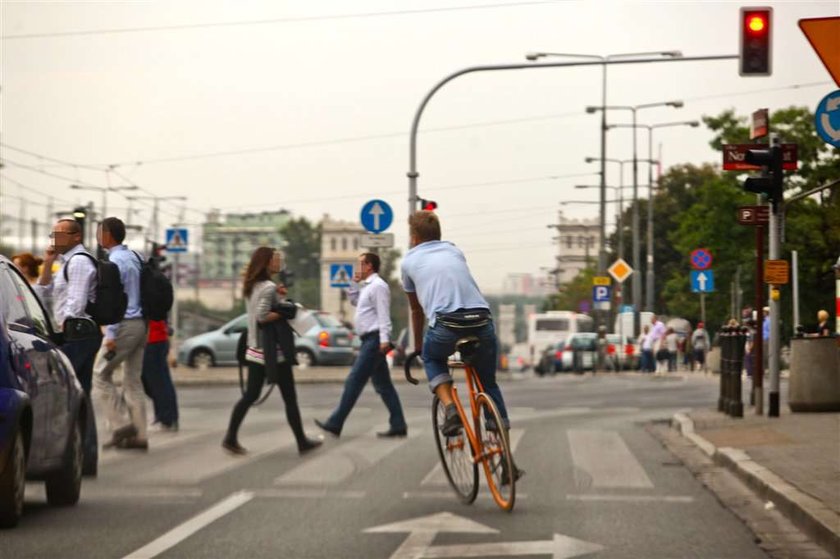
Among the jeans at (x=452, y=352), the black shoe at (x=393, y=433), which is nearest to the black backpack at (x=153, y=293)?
the black shoe at (x=393, y=433)

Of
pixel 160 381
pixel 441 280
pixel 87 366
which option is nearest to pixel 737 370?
pixel 160 381

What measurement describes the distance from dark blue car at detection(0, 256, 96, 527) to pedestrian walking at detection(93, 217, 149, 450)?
3.16m

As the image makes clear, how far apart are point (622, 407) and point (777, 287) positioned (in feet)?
16.4

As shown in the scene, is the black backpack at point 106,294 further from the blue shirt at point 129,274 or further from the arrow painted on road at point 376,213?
the arrow painted on road at point 376,213

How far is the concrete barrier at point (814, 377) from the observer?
19.4 metres

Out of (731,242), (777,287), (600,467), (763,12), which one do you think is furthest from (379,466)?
(731,242)

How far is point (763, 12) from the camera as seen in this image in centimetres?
2072

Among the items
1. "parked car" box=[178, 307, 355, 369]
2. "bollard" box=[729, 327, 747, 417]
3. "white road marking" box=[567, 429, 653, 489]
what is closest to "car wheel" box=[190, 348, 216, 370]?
"parked car" box=[178, 307, 355, 369]

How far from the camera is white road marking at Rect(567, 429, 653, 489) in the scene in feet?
39.3

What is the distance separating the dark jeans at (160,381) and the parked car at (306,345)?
948 inches

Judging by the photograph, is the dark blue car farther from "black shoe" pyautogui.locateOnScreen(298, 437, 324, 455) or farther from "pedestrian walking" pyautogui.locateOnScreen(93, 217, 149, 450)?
"black shoe" pyautogui.locateOnScreen(298, 437, 324, 455)

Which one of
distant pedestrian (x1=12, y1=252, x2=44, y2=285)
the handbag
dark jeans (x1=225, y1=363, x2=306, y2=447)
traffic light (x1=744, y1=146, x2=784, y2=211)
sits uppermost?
traffic light (x1=744, y1=146, x2=784, y2=211)

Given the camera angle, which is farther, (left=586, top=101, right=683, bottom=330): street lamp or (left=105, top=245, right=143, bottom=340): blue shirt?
(left=586, top=101, right=683, bottom=330): street lamp

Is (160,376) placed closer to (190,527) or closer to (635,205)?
(190,527)
